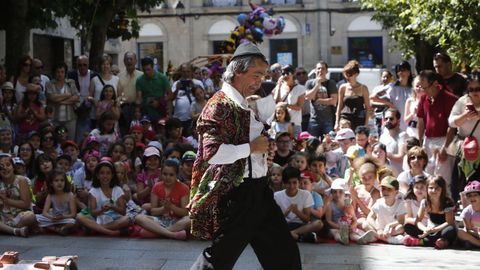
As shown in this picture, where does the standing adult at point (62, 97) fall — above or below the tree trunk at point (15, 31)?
below

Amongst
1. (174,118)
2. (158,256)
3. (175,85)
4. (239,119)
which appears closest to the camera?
(239,119)

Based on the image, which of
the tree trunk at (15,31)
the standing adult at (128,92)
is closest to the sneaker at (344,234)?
the standing adult at (128,92)

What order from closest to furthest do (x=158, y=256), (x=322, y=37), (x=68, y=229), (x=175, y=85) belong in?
(x=158, y=256), (x=68, y=229), (x=175, y=85), (x=322, y=37)

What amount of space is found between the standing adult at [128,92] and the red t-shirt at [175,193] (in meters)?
3.34

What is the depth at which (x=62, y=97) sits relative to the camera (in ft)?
37.2

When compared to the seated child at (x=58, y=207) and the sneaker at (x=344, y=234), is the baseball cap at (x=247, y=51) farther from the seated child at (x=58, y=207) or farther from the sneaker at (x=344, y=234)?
the seated child at (x=58, y=207)

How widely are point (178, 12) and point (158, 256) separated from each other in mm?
34869

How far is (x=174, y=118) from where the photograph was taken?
11578mm

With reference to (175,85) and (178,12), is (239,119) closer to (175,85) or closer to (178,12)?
(175,85)

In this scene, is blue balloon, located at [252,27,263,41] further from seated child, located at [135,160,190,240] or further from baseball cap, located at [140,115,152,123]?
seated child, located at [135,160,190,240]

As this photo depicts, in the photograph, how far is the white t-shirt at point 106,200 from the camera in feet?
28.2

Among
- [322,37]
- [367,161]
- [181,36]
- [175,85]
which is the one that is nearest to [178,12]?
[181,36]

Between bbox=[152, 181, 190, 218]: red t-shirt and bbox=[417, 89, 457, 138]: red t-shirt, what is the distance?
9.48 ft

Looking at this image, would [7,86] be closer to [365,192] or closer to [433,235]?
[365,192]
